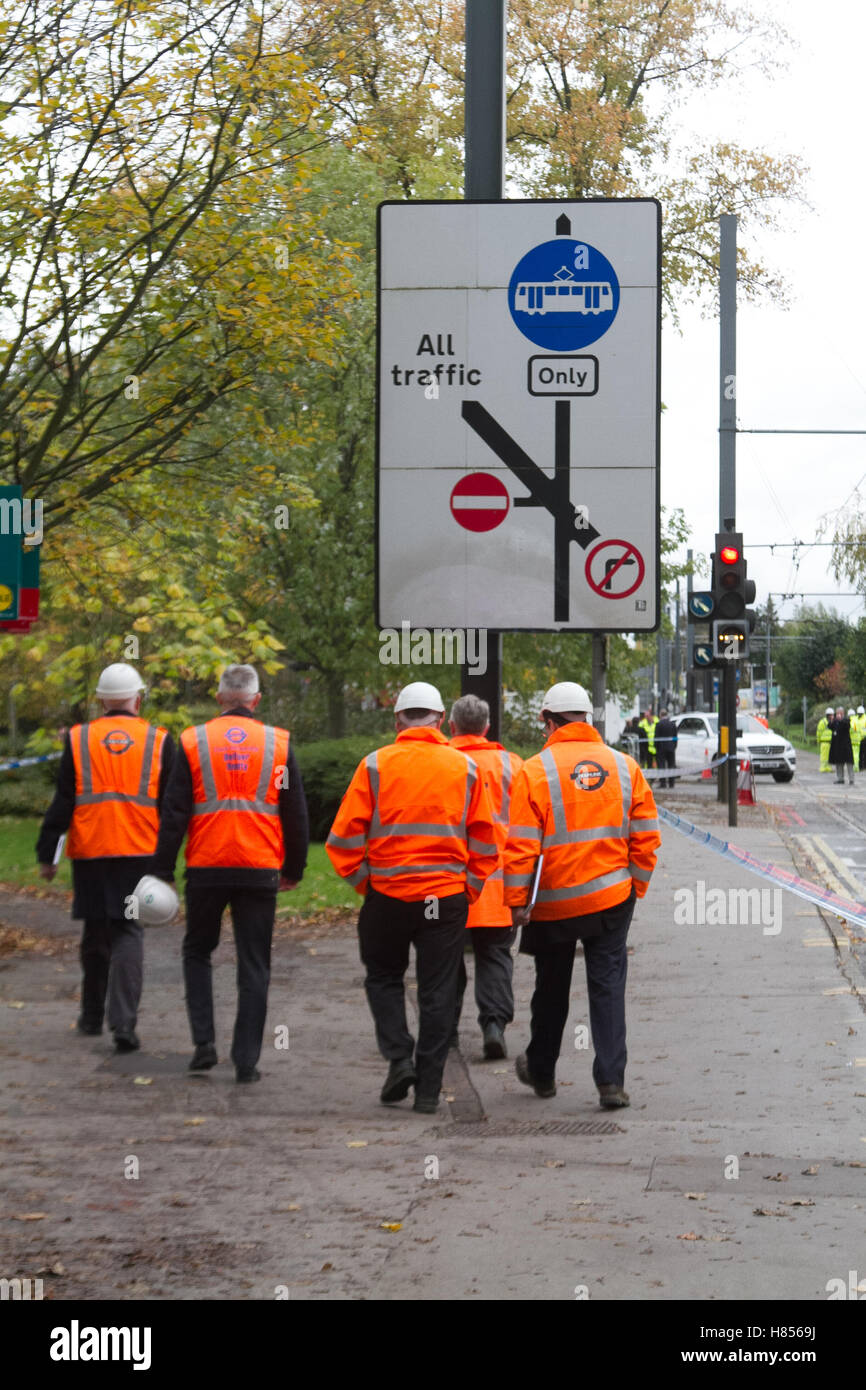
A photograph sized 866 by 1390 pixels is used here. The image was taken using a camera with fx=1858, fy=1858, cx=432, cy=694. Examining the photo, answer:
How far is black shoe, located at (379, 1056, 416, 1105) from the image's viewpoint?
788cm

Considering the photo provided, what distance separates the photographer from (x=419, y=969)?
7.93m

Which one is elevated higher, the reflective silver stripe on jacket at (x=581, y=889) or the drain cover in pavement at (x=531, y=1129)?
the reflective silver stripe on jacket at (x=581, y=889)

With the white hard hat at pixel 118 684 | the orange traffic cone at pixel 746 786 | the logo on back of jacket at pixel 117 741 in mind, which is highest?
the white hard hat at pixel 118 684

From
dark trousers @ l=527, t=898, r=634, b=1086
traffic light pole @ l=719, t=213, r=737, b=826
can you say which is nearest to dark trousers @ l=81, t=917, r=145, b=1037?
dark trousers @ l=527, t=898, r=634, b=1086

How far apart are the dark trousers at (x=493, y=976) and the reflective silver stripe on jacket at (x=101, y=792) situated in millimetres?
1769

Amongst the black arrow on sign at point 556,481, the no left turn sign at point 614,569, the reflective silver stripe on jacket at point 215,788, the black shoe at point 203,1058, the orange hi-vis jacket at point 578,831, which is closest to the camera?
the orange hi-vis jacket at point 578,831

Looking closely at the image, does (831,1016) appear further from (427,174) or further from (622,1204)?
(427,174)

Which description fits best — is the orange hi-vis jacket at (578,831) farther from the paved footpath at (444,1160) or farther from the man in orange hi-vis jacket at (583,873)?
the paved footpath at (444,1160)

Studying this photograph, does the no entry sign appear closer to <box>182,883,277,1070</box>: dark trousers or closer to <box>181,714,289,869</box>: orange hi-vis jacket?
<box>181,714,289,869</box>: orange hi-vis jacket

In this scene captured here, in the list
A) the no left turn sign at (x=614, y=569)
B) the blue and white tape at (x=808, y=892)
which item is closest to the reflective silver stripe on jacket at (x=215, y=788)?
the no left turn sign at (x=614, y=569)

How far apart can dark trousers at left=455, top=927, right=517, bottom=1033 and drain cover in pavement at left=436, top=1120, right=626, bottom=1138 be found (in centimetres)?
157

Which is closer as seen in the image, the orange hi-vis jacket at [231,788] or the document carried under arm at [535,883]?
the document carried under arm at [535,883]

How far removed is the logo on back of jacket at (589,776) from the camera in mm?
7984

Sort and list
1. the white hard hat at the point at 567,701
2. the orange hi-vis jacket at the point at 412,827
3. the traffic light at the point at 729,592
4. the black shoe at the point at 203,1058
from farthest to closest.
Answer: the traffic light at the point at 729,592 → the black shoe at the point at 203,1058 → the white hard hat at the point at 567,701 → the orange hi-vis jacket at the point at 412,827
